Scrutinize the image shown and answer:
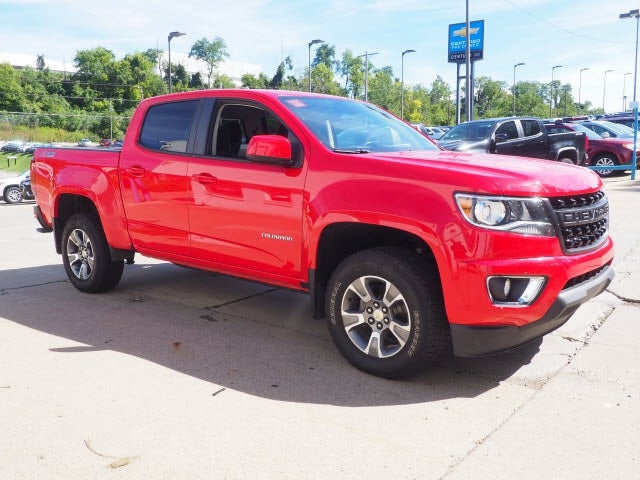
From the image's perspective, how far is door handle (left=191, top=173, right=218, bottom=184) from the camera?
4.68 m

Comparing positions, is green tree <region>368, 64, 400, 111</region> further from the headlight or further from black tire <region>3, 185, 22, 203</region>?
the headlight

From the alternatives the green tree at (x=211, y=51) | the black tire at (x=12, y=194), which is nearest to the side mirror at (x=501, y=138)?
the black tire at (x=12, y=194)

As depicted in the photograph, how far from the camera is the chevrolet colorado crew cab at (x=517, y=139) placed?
13586 mm

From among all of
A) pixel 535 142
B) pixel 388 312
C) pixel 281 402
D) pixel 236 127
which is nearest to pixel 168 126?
pixel 236 127

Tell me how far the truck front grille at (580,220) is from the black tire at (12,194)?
722 inches

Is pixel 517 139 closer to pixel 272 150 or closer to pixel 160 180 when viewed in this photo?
pixel 160 180

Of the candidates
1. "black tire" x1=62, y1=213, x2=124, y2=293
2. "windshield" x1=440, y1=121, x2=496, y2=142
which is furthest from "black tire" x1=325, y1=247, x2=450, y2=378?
"windshield" x1=440, y1=121, x2=496, y2=142

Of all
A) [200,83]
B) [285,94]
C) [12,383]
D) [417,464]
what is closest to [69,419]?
[12,383]

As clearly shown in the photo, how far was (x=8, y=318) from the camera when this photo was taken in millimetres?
5246

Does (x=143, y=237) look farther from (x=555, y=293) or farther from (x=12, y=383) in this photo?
(x=555, y=293)

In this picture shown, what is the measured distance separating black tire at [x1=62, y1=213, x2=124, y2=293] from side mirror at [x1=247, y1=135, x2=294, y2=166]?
237cm

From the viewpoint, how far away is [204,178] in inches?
186

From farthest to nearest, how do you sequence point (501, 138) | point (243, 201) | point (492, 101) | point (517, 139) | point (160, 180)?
point (492, 101), point (517, 139), point (501, 138), point (160, 180), point (243, 201)

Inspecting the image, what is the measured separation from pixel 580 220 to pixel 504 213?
0.58m
